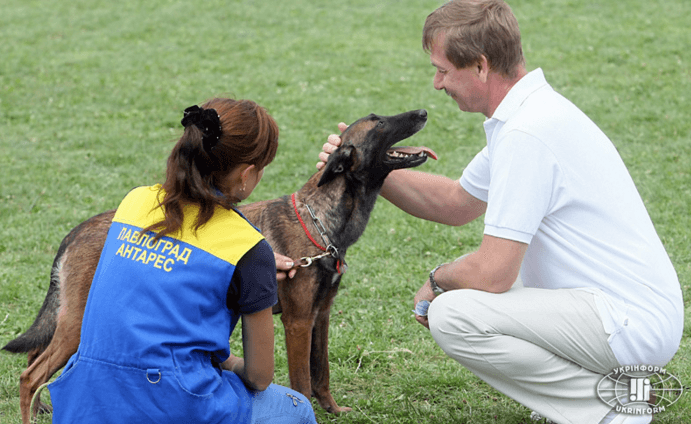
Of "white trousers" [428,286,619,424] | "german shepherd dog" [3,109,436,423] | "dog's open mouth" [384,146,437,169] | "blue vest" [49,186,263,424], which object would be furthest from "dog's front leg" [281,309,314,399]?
"blue vest" [49,186,263,424]

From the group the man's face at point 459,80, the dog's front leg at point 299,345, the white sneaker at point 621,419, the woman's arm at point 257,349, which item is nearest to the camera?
the woman's arm at point 257,349

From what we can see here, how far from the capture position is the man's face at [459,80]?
3131 millimetres

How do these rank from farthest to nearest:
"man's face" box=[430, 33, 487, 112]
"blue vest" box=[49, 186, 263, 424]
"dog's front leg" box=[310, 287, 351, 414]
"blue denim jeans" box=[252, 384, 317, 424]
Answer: "dog's front leg" box=[310, 287, 351, 414]
"man's face" box=[430, 33, 487, 112]
"blue denim jeans" box=[252, 384, 317, 424]
"blue vest" box=[49, 186, 263, 424]

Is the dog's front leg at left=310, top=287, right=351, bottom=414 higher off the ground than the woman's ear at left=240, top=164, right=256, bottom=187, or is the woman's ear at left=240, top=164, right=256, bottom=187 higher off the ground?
the woman's ear at left=240, top=164, right=256, bottom=187

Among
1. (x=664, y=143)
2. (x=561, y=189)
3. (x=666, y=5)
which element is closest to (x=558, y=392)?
(x=561, y=189)

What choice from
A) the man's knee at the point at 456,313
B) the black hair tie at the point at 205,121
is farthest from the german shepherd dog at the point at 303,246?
Answer: the black hair tie at the point at 205,121

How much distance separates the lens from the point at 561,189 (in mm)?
2844

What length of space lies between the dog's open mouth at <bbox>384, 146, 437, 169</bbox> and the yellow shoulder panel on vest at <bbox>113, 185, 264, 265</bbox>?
130 centimetres

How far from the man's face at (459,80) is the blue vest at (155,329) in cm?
131

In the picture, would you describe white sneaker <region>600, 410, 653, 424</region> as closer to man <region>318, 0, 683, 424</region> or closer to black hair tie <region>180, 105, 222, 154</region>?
man <region>318, 0, 683, 424</region>

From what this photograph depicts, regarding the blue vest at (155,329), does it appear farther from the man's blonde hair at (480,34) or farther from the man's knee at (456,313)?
the man's blonde hair at (480,34)

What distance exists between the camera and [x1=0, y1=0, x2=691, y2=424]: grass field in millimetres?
4293

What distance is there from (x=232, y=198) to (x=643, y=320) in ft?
5.81

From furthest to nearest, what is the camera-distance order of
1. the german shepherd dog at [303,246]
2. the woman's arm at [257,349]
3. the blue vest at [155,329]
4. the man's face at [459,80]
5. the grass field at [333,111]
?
the grass field at [333,111]
the german shepherd dog at [303,246]
the man's face at [459,80]
the woman's arm at [257,349]
the blue vest at [155,329]
